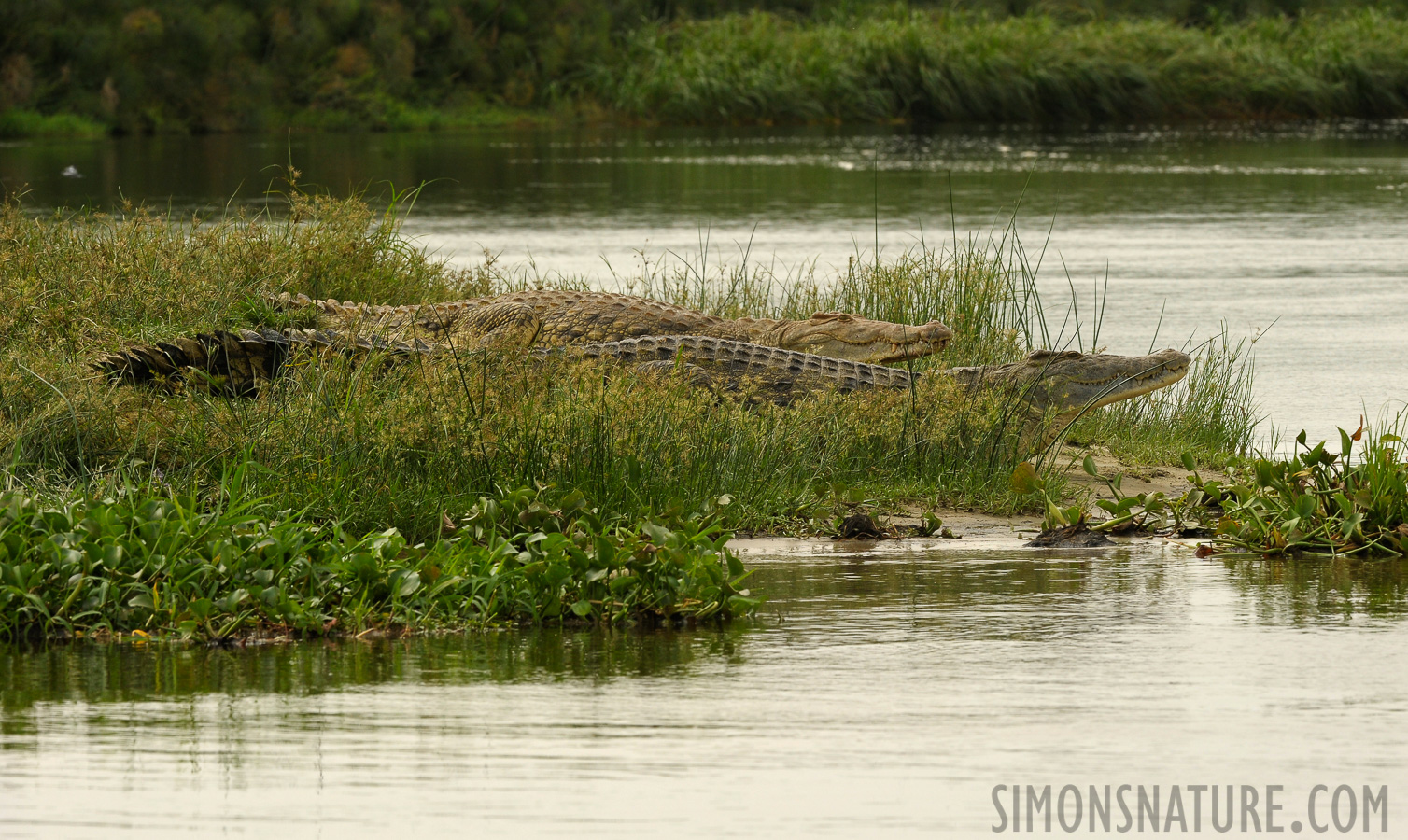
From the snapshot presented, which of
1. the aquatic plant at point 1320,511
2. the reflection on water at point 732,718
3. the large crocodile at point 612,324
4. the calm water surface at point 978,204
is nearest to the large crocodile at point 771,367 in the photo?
the large crocodile at point 612,324

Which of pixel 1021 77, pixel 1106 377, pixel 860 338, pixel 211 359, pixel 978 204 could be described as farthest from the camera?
pixel 1021 77

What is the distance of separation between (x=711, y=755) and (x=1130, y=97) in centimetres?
3409

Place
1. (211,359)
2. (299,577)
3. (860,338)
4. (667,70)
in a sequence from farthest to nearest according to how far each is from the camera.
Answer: (667,70), (860,338), (211,359), (299,577)

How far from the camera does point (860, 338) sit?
8094mm

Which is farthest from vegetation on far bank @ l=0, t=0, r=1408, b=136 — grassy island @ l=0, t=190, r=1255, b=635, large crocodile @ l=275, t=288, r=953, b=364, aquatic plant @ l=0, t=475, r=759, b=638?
aquatic plant @ l=0, t=475, r=759, b=638

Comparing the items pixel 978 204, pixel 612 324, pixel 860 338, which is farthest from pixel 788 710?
pixel 978 204

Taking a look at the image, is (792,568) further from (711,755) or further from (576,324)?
(576,324)

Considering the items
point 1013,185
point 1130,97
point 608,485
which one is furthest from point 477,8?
point 608,485

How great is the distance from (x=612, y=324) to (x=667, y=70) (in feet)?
95.2

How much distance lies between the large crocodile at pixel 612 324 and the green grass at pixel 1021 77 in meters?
27.4

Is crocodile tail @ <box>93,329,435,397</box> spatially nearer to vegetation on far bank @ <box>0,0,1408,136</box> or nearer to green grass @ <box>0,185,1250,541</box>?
green grass @ <box>0,185,1250,541</box>

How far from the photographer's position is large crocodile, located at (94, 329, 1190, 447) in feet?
20.8

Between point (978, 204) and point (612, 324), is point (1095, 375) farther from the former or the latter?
point (978, 204)

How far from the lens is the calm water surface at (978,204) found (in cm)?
1148
